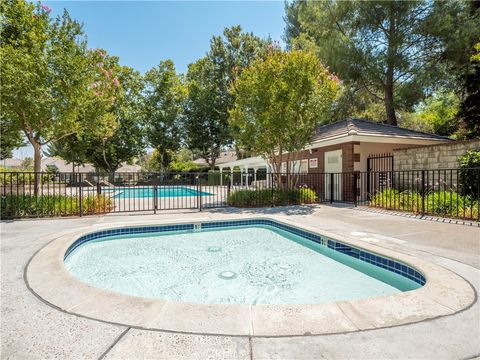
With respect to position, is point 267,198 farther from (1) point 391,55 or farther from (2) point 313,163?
(1) point 391,55

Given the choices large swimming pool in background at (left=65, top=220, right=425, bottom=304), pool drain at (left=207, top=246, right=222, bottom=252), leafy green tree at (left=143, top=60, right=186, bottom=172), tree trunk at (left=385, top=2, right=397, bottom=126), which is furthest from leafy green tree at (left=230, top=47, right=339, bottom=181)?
leafy green tree at (left=143, top=60, right=186, bottom=172)

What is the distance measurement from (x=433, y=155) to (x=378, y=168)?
2.54 metres

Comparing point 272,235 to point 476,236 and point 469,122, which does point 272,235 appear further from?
point 469,122

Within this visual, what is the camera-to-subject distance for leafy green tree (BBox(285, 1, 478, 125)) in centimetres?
1297

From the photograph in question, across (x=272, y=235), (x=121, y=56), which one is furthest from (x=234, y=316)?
(x=121, y=56)

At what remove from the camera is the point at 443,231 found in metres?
5.34

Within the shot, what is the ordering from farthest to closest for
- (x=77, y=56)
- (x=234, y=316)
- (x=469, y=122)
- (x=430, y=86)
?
1. (x=469, y=122)
2. (x=430, y=86)
3. (x=77, y=56)
4. (x=234, y=316)

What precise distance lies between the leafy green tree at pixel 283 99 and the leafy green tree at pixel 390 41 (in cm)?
539

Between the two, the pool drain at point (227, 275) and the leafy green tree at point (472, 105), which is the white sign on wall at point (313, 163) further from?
the pool drain at point (227, 275)

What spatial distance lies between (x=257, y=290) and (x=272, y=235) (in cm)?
297

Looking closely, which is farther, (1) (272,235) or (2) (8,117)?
(2) (8,117)

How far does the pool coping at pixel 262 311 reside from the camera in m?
2.07

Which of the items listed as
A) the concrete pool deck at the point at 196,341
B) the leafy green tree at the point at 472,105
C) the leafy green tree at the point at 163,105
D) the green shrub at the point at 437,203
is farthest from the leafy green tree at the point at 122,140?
the leafy green tree at the point at 472,105

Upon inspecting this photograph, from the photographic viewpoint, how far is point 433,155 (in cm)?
925
